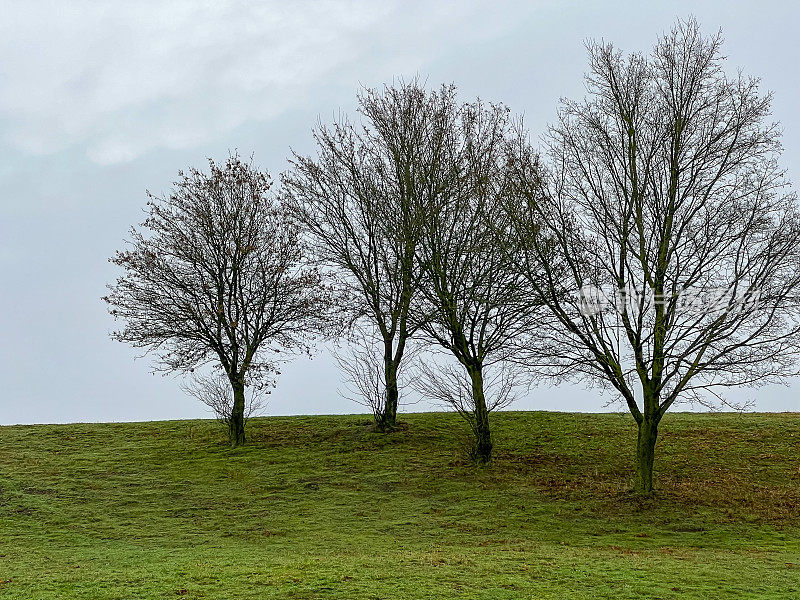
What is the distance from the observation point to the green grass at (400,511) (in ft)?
41.0

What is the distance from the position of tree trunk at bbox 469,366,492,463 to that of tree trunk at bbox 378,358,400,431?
512cm

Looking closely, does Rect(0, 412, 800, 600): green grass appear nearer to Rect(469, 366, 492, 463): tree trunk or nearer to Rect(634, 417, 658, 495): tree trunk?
Rect(469, 366, 492, 463): tree trunk

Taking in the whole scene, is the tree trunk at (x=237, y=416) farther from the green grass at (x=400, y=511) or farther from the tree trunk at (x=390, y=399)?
the tree trunk at (x=390, y=399)

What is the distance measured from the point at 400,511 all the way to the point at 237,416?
11.0 metres

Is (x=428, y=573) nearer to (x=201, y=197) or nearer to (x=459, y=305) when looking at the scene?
(x=459, y=305)

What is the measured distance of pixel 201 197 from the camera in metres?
29.5

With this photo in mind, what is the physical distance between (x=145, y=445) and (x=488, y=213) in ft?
54.7

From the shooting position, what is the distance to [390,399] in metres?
29.5

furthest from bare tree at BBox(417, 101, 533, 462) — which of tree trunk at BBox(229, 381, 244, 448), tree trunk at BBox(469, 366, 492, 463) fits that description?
tree trunk at BBox(229, 381, 244, 448)

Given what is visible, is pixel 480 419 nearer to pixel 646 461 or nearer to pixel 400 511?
pixel 400 511

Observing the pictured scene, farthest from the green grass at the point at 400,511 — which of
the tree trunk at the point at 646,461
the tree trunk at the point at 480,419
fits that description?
the tree trunk at the point at 646,461

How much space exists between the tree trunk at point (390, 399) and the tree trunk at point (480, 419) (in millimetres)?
5115

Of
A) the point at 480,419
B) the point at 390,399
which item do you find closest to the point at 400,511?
the point at 480,419

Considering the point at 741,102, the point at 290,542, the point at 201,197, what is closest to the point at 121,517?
the point at 290,542
